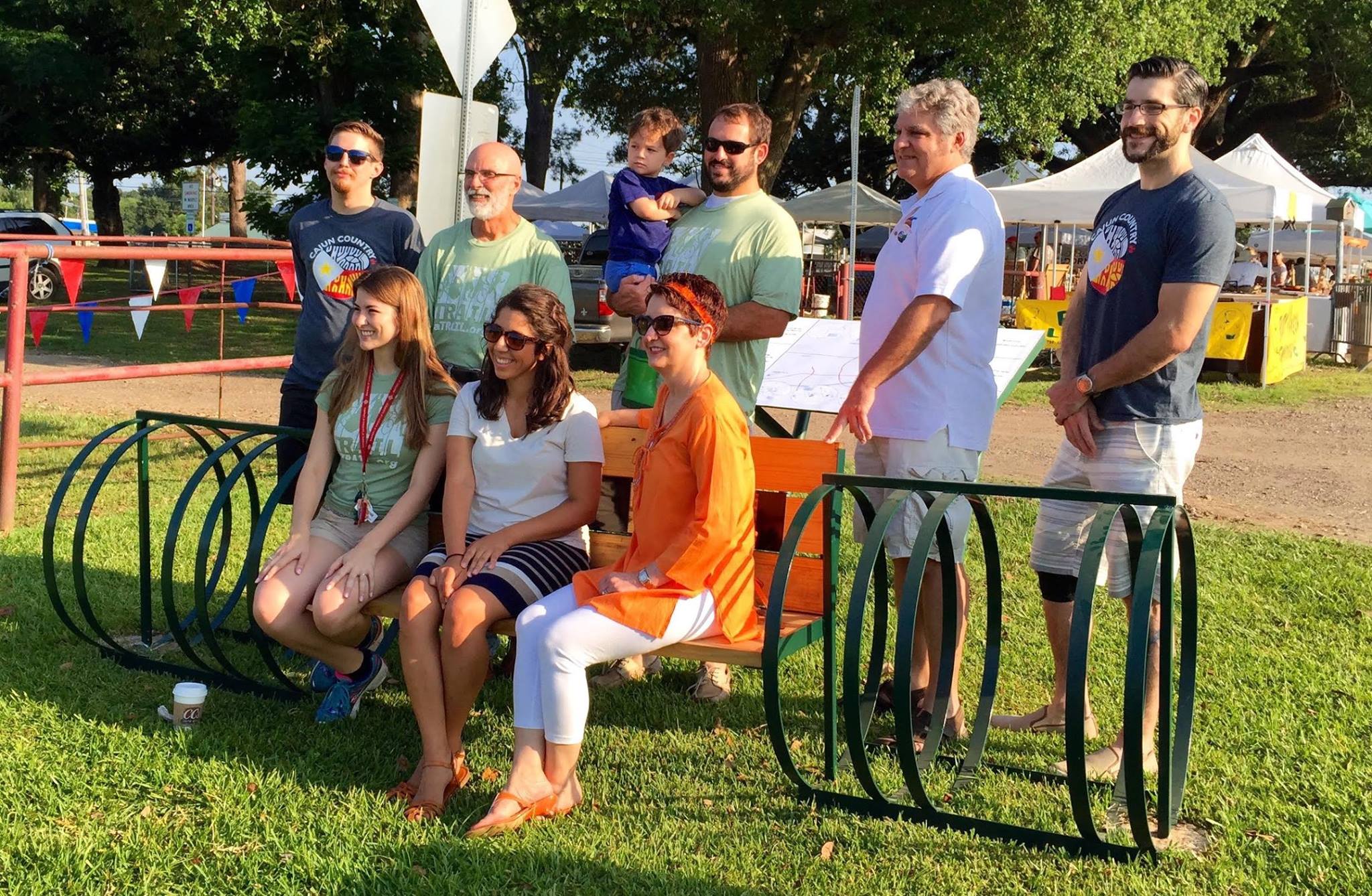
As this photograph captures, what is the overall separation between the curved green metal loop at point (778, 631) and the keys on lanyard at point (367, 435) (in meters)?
1.57

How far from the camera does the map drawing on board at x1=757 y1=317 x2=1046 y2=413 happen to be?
18.1ft

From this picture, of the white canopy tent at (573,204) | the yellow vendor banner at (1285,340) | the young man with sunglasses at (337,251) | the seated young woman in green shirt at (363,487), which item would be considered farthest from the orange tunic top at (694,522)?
the white canopy tent at (573,204)

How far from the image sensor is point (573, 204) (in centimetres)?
2727

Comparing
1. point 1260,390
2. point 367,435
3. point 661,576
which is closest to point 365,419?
point 367,435

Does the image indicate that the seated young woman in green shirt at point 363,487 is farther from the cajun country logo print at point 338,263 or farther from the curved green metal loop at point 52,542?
the curved green metal loop at point 52,542

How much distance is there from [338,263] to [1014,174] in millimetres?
20514

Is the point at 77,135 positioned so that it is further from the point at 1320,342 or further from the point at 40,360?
the point at 1320,342

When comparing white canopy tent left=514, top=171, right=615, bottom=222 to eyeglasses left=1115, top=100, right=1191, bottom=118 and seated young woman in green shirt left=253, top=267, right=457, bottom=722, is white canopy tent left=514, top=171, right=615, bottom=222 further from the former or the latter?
eyeglasses left=1115, top=100, right=1191, bottom=118

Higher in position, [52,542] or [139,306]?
[139,306]

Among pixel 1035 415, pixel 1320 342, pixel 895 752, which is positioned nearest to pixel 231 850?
pixel 895 752

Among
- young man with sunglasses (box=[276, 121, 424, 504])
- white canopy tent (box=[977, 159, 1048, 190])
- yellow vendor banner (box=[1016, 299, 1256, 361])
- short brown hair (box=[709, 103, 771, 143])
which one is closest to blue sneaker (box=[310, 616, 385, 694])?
young man with sunglasses (box=[276, 121, 424, 504])

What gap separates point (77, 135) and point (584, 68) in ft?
76.1

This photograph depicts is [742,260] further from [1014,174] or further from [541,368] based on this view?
[1014,174]

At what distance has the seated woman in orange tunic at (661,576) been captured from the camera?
3.55m
